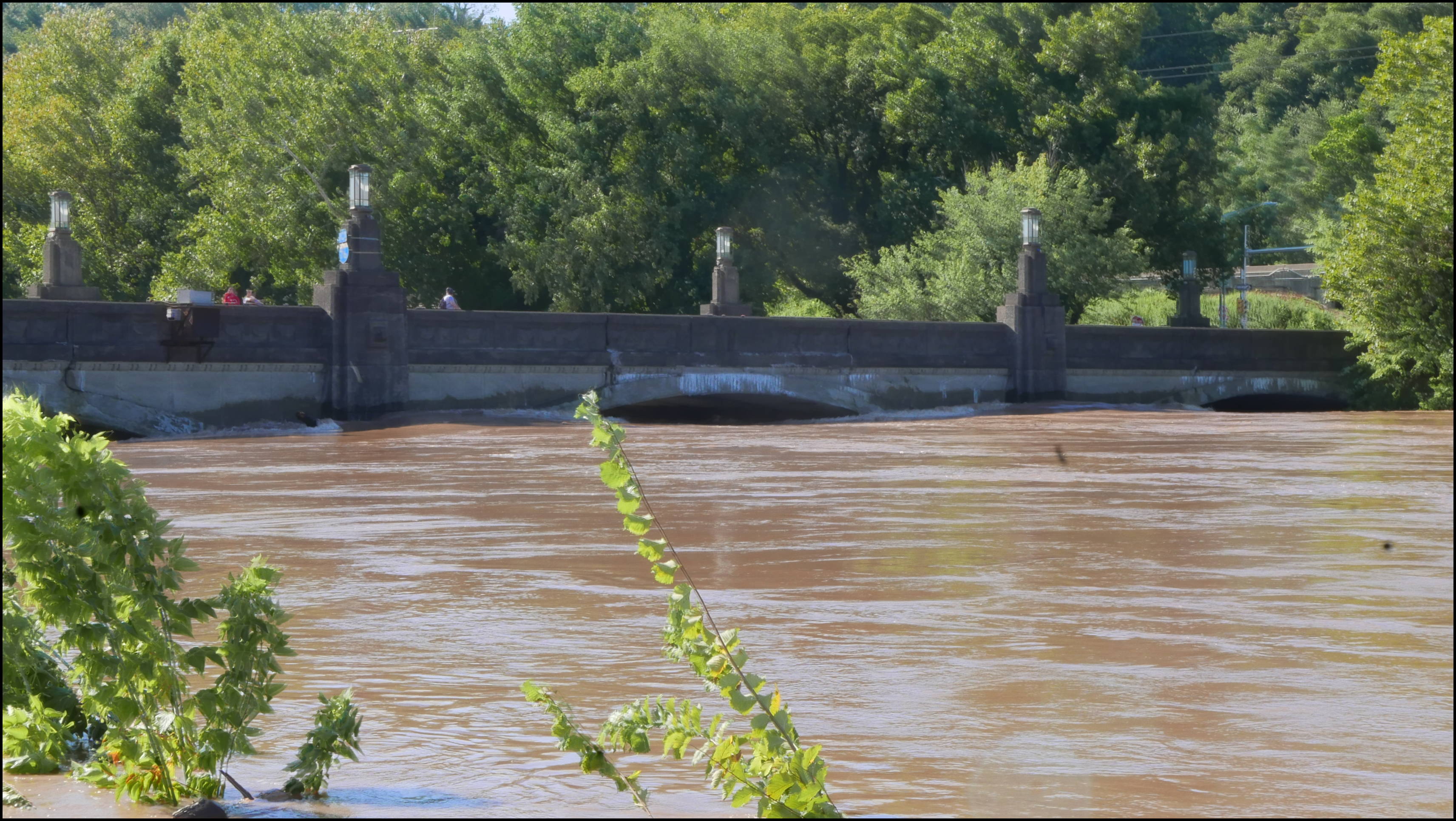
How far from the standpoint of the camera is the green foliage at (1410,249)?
3462 cm

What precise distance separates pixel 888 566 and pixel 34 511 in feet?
22.8

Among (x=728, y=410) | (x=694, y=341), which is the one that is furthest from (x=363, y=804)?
(x=728, y=410)

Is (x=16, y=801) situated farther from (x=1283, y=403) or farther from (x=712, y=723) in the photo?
(x=1283, y=403)

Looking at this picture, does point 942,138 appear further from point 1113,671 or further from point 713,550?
point 1113,671

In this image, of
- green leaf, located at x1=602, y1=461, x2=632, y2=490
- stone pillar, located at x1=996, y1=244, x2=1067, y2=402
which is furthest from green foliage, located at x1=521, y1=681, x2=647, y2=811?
stone pillar, located at x1=996, y1=244, x2=1067, y2=402

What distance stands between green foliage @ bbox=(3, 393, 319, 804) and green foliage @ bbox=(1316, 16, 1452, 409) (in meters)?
32.4

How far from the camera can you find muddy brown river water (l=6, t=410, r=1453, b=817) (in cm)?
559

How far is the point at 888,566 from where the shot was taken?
35.6 ft

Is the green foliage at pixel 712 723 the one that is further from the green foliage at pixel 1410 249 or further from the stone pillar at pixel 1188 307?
the stone pillar at pixel 1188 307

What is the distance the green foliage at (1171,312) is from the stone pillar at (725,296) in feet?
41.1

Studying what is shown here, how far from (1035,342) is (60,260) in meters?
19.7

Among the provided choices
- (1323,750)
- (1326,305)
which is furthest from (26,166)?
(1323,750)

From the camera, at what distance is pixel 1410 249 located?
35.3 metres

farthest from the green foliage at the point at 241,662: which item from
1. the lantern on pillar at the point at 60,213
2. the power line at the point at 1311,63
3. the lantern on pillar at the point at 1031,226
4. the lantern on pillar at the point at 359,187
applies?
the power line at the point at 1311,63
